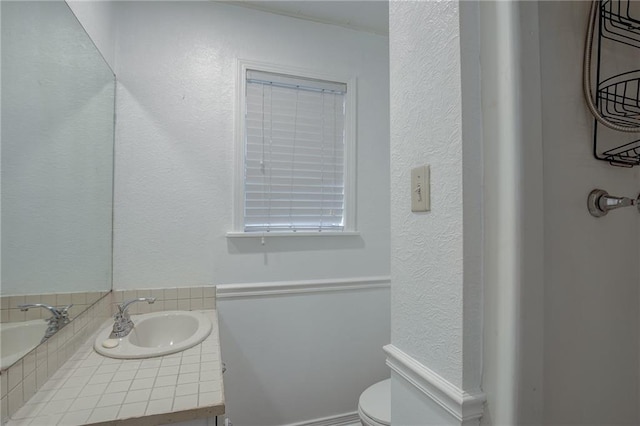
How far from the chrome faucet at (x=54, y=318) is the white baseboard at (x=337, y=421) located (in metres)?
1.30

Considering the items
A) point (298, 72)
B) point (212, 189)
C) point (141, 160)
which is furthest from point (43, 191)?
point (298, 72)

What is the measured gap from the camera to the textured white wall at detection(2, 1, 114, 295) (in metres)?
0.84

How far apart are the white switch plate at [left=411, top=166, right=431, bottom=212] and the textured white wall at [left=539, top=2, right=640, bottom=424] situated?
0.23 meters

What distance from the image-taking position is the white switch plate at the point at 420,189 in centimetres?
70

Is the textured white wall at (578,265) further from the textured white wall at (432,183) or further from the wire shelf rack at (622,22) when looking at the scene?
the textured white wall at (432,183)

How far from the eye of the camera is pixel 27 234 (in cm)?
92

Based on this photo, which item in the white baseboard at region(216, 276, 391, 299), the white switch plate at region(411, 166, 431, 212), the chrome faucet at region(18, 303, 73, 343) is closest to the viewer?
the white switch plate at region(411, 166, 431, 212)

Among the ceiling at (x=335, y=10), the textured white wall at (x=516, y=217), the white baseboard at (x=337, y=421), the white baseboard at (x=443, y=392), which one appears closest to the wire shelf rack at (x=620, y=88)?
the textured white wall at (x=516, y=217)

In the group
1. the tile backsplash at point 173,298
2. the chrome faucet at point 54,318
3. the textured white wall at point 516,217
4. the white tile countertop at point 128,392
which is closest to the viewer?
the textured white wall at point 516,217

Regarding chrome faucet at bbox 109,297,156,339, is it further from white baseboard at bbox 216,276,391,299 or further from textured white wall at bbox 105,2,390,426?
white baseboard at bbox 216,276,391,299

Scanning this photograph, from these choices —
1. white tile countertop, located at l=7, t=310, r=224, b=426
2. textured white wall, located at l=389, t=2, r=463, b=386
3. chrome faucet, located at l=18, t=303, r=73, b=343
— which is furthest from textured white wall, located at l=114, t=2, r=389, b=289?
textured white wall, located at l=389, t=2, r=463, b=386

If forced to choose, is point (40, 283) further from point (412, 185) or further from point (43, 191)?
point (412, 185)

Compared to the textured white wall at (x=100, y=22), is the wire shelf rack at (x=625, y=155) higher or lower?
lower

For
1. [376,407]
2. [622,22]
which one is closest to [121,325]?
[376,407]
